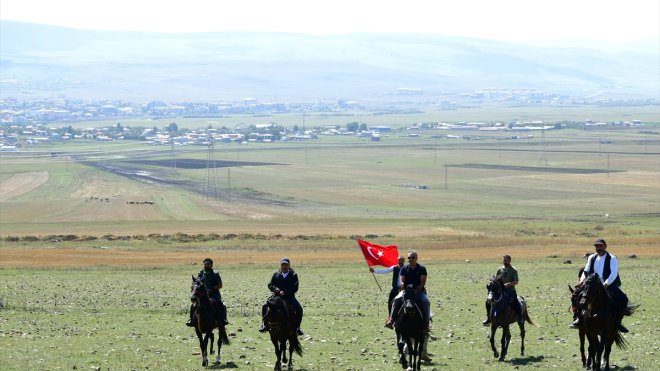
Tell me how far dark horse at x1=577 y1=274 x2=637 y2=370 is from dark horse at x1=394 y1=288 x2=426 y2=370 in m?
3.17

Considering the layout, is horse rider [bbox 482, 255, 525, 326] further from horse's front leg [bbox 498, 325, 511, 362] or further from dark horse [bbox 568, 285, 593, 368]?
dark horse [bbox 568, 285, 593, 368]

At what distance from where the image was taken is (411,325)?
22.1 m

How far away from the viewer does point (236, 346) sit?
25.8 meters

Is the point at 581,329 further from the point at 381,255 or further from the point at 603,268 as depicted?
the point at 381,255

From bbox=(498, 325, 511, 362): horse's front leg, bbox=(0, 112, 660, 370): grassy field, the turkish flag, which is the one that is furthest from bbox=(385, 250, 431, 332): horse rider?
the turkish flag

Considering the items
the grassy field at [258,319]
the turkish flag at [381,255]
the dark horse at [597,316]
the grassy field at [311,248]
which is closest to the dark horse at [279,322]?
the grassy field at [258,319]

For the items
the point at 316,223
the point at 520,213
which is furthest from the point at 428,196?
the point at 316,223

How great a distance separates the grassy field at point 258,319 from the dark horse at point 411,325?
0.83 m

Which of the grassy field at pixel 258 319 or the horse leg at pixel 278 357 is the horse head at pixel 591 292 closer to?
the grassy field at pixel 258 319

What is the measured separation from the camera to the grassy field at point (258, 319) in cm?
2353

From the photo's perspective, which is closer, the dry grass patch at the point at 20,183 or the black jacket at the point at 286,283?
the black jacket at the point at 286,283

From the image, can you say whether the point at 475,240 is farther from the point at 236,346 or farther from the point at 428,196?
the point at 428,196

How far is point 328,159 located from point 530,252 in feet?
446

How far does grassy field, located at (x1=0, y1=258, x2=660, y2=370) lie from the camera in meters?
23.5
